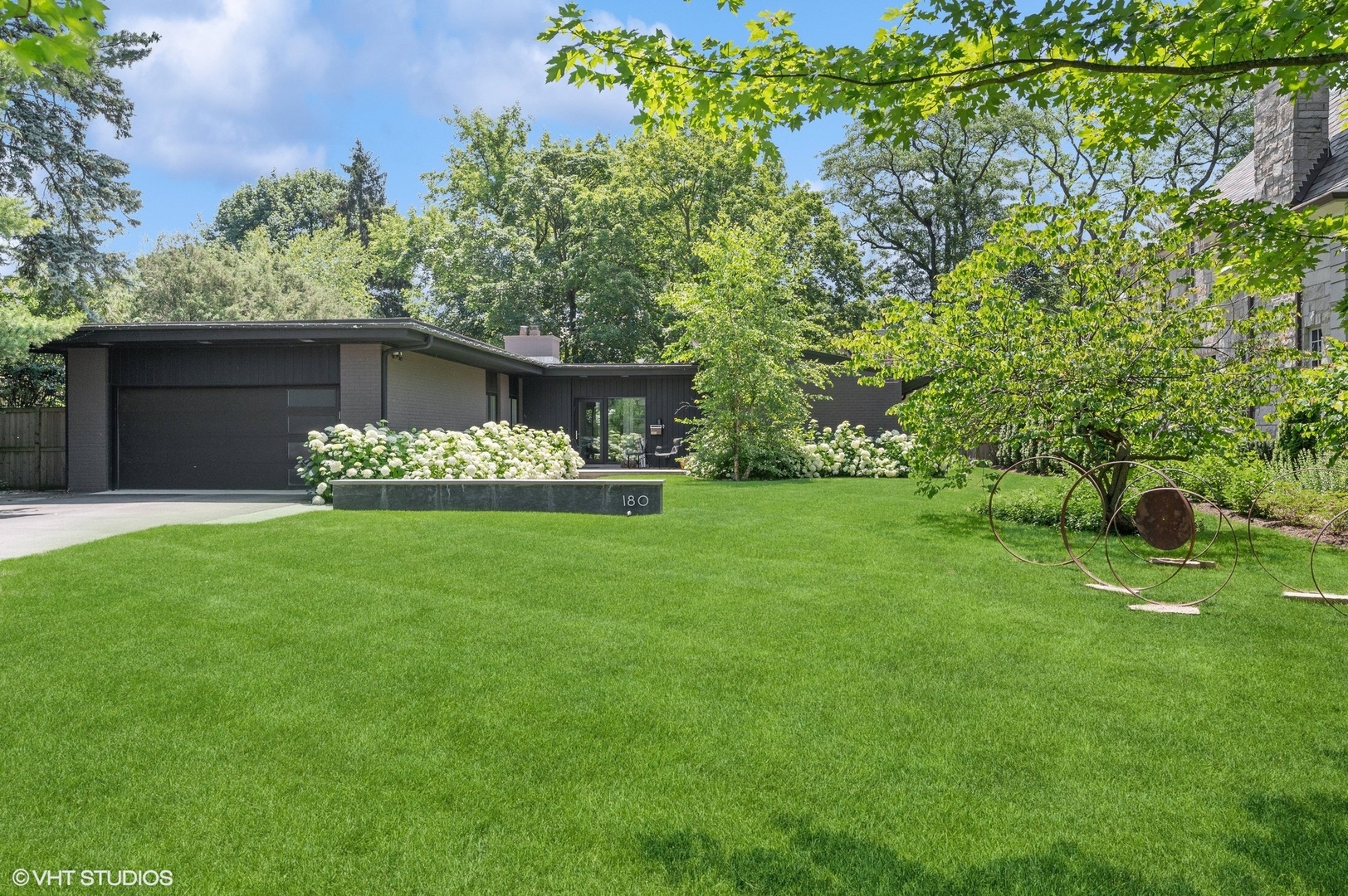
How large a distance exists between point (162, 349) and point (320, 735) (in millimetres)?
13905

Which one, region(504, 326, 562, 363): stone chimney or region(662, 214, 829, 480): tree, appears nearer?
region(662, 214, 829, 480): tree

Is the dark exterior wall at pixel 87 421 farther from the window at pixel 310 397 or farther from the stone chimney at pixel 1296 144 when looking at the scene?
the stone chimney at pixel 1296 144

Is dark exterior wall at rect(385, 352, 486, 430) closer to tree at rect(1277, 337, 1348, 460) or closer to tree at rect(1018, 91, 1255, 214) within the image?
tree at rect(1277, 337, 1348, 460)

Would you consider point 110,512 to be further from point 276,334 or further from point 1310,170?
point 1310,170

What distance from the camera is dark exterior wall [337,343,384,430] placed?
46.8 feet

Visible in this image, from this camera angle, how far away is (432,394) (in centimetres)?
1647

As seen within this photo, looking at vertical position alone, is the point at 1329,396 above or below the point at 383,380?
below

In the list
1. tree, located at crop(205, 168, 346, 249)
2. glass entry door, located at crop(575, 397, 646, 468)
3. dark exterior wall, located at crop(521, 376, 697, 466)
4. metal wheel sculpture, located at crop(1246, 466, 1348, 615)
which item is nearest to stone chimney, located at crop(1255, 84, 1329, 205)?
metal wheel sculpture, located at crop(1246, 466, 1348, 615)

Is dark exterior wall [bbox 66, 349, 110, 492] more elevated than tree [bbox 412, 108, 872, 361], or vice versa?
tree [bbox 412, 108, 872, 361]

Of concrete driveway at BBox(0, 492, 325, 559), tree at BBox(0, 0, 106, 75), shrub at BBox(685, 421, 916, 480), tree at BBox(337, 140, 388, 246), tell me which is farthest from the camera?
tree at BBox(337, 140, 388, 246)

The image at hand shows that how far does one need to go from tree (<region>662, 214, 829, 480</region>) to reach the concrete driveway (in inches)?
322

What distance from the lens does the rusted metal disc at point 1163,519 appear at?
670 cm

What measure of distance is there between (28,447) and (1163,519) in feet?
63.7

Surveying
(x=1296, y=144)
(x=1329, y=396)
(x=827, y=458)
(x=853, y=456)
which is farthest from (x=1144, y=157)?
(x=1329, y=396)
